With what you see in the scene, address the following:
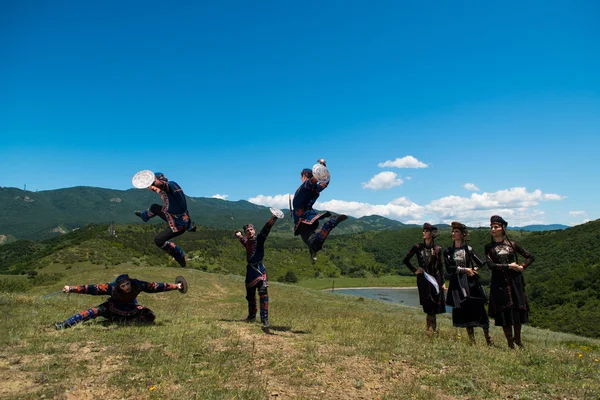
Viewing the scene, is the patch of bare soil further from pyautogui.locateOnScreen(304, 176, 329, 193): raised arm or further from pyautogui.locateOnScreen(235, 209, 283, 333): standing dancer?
pyautogui.locateOnScreen(304, 176, 329, 193): raised arm

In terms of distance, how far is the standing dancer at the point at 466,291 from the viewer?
28.7ft

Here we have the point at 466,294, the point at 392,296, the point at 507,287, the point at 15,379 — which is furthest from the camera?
the point at 392,296

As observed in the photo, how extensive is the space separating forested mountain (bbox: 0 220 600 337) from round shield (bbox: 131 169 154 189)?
10.1 metres

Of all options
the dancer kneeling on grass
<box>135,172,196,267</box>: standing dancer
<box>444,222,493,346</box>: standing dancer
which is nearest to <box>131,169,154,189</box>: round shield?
<box>135,172,196,267</box>: standing dancer

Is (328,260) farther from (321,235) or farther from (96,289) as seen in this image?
(321,235)

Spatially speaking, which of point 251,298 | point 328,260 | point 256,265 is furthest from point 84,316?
point 328,260

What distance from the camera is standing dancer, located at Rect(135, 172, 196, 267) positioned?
8953mm

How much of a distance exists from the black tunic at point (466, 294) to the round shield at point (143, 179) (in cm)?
718

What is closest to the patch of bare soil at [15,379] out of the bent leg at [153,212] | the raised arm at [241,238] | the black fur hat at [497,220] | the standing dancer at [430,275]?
the bent leg at [153,212]

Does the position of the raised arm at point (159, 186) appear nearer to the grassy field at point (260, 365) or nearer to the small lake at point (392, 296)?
the grassy field at point (260, 365)

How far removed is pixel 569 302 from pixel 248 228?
44231 mm

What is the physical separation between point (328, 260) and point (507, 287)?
12491 centimetres

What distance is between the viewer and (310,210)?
9039mm

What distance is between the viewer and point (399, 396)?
17.4 feet
